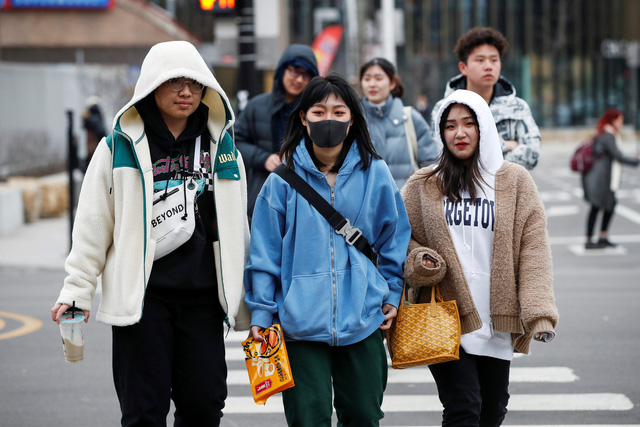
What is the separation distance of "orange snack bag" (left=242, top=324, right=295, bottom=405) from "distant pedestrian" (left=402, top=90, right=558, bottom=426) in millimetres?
645

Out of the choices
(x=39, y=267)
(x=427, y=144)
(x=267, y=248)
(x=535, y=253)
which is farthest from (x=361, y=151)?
(x=39, y=267)

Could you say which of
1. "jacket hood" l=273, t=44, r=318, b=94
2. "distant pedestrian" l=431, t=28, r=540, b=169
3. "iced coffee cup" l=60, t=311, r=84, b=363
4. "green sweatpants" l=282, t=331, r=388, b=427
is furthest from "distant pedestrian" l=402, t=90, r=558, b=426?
"jacket hood" l=273, t=44, r=318, b=94

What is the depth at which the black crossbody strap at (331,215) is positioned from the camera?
3934 mm

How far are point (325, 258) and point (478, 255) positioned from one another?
2.37 feet

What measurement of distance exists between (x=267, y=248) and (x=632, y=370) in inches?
154

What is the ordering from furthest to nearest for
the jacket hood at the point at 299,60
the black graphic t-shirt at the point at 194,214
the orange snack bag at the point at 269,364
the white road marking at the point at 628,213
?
the white road marking at the point at 628,213, the jacket hood at the point at 299,60, the black graphic t-shirt at the point at 194,214, the orange snack bag at the point at 269,364

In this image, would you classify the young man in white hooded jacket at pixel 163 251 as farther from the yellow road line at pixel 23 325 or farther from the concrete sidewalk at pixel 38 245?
the concrete sidewalk at pixel 38 245

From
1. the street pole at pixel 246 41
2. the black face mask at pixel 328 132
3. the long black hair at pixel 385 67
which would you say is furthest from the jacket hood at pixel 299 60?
the street pole at pixel 246 41

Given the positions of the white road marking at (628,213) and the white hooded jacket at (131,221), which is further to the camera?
the white road marking at (628,213)

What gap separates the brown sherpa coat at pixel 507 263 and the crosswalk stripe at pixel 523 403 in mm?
1980

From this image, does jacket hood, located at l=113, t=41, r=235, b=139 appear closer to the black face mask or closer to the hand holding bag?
the black face mask

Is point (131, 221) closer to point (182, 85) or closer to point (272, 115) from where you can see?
point (182, 85)

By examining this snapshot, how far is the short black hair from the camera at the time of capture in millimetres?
5852

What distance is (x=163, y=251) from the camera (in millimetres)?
3936
